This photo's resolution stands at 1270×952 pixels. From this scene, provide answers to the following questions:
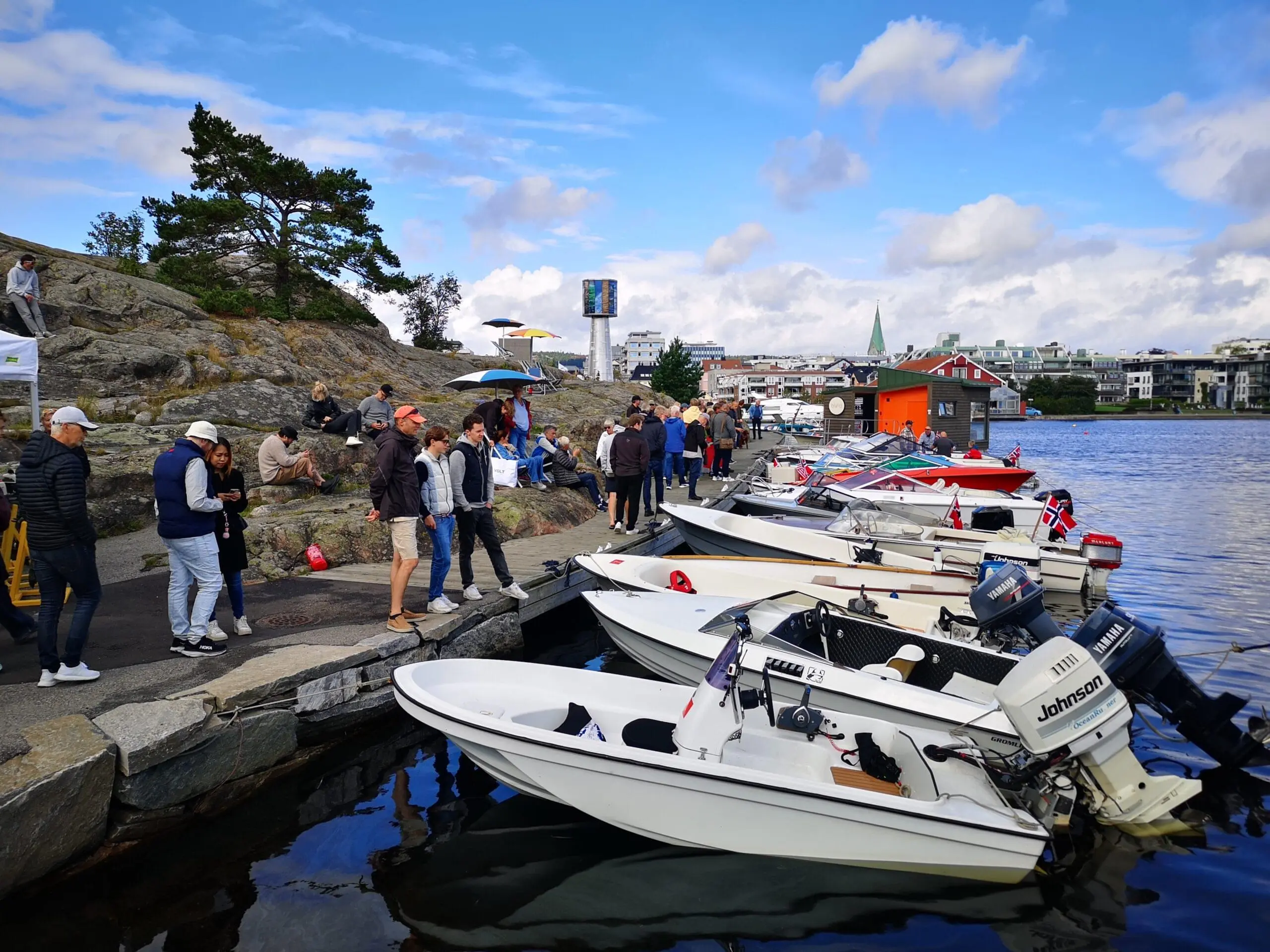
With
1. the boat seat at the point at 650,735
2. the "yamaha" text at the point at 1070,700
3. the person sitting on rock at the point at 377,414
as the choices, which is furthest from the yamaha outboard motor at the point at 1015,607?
the person sitting on rock at the point at 377,414

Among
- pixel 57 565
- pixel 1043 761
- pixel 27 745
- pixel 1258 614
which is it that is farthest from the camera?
pixel 1258 614

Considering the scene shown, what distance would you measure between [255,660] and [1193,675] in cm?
983

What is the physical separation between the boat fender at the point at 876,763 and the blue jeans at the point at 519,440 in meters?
10.0

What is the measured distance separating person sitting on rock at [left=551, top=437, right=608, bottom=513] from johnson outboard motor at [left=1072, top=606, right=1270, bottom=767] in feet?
32.8

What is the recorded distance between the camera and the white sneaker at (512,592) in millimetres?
8555

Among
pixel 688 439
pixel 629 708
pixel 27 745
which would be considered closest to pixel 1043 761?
pixel 629 708

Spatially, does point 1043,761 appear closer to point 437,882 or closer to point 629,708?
point 629,708

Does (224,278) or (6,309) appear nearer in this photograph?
(6,309)

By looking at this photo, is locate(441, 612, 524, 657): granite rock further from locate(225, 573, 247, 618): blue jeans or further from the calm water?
locate(225, 573, 247, 618): blue jeans

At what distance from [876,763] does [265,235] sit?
23163 millimetres

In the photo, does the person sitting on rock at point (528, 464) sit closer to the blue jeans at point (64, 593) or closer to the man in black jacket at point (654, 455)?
the man in black jacket at point (654, 455)

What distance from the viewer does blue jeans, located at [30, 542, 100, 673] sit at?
5.29 meters

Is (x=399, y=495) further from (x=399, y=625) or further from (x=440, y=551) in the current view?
(x=399, y=625)

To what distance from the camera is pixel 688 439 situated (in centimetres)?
1778
